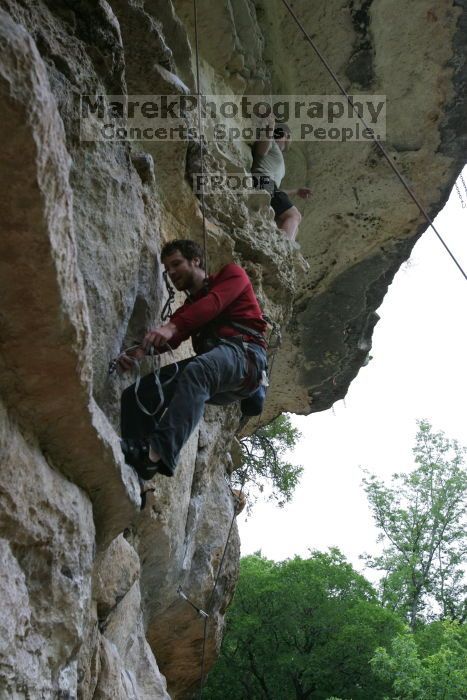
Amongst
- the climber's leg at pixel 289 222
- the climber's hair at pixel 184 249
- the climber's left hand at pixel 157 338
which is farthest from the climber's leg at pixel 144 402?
the climber's leg at pixel 289 222

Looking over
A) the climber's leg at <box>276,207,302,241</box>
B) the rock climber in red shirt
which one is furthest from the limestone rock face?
the climber's leg at <box>276,207,302,241</box>

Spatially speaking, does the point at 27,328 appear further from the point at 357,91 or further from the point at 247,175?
the point at 357,91

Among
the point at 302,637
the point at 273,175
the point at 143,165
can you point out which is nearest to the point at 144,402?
the point at 143,165

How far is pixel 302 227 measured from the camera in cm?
773

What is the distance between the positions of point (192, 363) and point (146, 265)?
83cm

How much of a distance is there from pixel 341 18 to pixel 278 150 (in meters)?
1.25

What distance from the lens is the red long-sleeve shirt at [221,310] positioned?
3617 mm

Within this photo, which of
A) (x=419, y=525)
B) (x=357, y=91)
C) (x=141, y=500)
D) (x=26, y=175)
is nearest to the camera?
(x=26, y=175)

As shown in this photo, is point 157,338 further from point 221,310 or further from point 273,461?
point 273,461

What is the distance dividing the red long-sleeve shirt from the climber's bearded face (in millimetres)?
98

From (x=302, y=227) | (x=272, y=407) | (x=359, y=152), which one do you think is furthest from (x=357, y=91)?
(x=272, y=407)

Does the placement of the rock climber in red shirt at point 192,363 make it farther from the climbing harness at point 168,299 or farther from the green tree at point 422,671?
the green tree at point 422,671

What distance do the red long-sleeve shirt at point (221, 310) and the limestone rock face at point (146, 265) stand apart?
30 cm

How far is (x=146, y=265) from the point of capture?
4.03 metres
